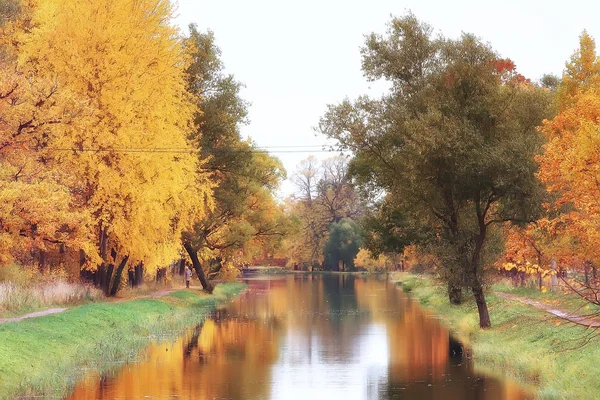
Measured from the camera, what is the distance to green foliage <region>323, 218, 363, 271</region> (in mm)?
117438

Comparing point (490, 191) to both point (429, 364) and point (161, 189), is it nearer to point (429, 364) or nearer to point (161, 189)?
point (429, 364)

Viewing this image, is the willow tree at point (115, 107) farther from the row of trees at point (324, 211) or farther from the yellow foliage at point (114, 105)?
the row of trees at point (324, 211)

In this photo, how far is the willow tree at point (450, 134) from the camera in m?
27.3

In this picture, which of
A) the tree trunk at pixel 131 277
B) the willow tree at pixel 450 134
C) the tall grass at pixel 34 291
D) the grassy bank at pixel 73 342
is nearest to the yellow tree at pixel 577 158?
the willow tree at pixel 450 134

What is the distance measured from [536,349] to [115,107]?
1947cm

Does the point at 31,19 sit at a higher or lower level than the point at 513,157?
higher

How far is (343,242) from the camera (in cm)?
11825

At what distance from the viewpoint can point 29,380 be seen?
18547 mm

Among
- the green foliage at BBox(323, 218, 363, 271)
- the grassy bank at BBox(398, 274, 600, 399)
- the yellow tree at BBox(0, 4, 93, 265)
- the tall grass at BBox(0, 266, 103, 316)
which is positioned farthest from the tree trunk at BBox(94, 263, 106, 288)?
the green foliage at BBox(323, 218, 363, 271)

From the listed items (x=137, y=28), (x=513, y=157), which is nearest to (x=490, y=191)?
(x=513, y=157)

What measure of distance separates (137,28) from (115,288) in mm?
12397

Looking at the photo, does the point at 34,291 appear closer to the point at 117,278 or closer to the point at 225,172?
the point at 117,278

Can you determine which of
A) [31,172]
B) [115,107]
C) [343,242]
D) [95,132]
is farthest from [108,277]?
[343,242]

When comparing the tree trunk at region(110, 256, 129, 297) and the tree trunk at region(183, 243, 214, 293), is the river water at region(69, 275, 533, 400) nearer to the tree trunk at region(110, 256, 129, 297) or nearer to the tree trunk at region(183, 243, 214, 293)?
the tree trunk at region(110, 256, 129, 297)
